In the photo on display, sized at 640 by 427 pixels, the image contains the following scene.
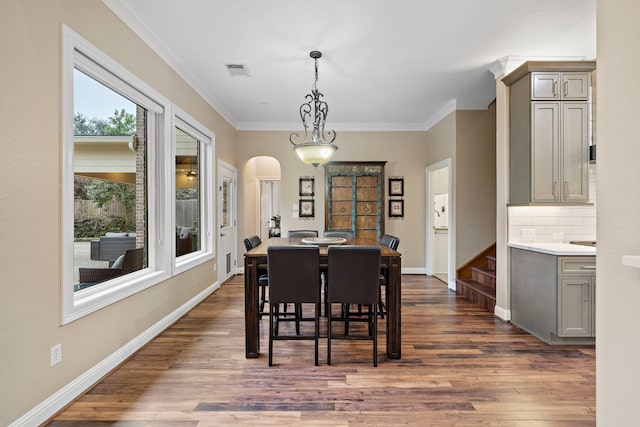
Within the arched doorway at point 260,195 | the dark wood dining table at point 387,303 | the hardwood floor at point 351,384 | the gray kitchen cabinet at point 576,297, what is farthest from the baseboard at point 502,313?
the arched doorway at point 260,195

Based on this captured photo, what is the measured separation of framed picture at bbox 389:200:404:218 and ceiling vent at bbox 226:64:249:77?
3.50 m

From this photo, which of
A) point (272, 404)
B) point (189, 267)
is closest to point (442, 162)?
point (189, 267)

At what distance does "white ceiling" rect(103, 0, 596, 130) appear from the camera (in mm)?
2646

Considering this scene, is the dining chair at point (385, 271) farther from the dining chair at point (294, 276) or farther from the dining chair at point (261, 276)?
the dining chair at point (261, 276)

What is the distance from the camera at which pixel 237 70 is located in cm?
384

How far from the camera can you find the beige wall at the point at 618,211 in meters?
1.12

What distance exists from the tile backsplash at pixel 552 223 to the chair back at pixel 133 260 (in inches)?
153

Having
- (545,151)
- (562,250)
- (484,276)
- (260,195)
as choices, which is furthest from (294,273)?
(260,195)

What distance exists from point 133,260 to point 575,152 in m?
4.44

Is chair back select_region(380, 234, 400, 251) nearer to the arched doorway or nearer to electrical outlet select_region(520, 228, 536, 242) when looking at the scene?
electrical outlet select_region(520, 228, 536, 242)

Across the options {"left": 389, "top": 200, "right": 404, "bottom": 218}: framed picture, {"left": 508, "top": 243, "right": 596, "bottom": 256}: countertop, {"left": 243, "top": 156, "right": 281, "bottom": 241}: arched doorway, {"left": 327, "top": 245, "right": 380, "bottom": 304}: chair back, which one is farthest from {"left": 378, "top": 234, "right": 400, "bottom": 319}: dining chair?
{"left": 243, "top": 156, "right": 281, "bottom": 241}: arched doorway

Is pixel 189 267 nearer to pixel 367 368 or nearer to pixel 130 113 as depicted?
pixel 130 113

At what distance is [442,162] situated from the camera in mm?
5441

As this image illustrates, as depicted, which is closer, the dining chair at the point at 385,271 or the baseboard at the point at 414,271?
the dining chair at the point at 385,271
